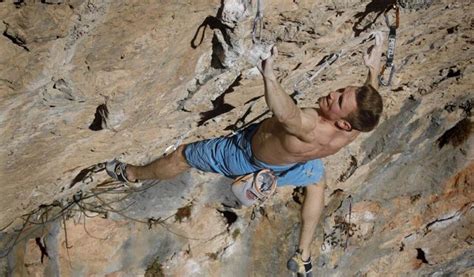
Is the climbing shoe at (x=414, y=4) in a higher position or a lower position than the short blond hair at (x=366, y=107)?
higher

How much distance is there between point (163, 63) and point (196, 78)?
36 centimetres

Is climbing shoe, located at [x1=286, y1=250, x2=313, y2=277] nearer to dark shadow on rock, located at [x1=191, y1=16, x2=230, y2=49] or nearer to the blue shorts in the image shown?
the blue shorts

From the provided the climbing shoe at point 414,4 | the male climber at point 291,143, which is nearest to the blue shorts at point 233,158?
the male climber at point 291,143

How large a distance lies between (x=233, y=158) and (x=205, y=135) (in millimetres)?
785

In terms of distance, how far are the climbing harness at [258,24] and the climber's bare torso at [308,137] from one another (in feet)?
1.59

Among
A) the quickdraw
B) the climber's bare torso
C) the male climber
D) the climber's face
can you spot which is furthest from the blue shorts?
the climber's face

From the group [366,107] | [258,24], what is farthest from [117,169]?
[366,107]

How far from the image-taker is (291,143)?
3.12m

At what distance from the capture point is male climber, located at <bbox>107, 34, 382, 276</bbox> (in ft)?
9.42

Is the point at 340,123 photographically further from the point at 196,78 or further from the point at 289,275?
the point at 289,275

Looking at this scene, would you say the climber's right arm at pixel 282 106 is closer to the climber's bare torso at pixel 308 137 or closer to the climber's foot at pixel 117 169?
the climber's bare torso at pixel 308 137

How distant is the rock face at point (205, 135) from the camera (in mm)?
2629

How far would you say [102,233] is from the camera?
5070mm

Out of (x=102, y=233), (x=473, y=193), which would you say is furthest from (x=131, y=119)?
(x=473, y=193)
